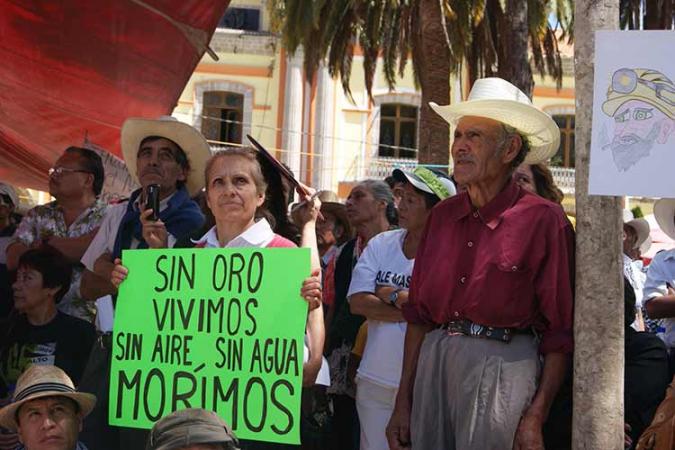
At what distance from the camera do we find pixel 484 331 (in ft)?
13.5

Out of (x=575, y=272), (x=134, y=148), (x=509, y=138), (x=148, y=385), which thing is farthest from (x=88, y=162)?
(x=575, y=272)

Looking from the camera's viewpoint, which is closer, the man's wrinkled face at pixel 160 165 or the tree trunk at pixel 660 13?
the man's wrinkled face at pixel 160 165

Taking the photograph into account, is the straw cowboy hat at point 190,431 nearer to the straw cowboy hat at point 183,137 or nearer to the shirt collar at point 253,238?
the shirt collar at point 253,238

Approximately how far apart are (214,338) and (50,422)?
3.28 ft

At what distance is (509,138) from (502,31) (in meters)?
11.2

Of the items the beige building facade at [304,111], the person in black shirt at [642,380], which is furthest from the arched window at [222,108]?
the person in black shirt at [642,380]

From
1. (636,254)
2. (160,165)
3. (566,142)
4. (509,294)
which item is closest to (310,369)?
(509,294)

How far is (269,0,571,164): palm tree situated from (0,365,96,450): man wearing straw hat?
30.0 feet

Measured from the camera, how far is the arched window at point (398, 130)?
3438cm

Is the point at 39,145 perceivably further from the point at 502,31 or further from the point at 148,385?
the point at 502,31

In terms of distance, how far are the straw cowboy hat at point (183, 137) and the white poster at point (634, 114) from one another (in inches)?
96.0

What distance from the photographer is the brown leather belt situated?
410 cm

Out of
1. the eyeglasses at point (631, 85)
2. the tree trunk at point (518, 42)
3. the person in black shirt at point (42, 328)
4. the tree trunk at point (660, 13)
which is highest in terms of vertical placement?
the tree trunk at point (660, 13)

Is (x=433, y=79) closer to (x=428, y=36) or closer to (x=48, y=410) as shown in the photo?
(x=428, y=36)
